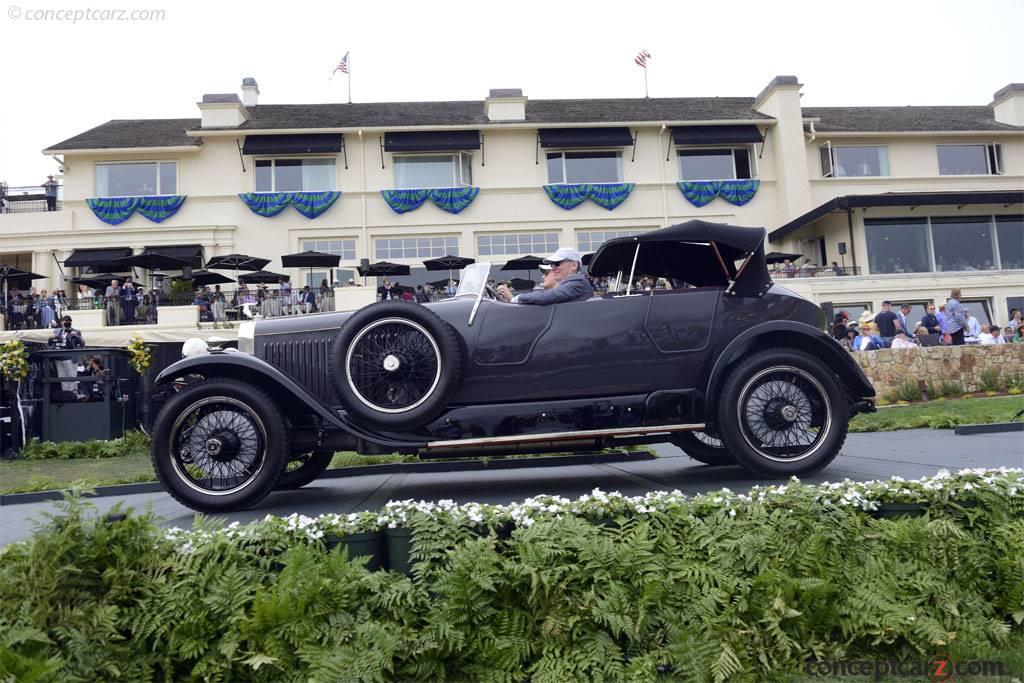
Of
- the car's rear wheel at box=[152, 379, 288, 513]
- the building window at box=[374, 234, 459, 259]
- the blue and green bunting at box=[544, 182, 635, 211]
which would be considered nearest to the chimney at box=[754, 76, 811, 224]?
the blue and green bunting at box=[544, 182, 635, 211]

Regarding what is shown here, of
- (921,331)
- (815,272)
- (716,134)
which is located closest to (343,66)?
(716,134)

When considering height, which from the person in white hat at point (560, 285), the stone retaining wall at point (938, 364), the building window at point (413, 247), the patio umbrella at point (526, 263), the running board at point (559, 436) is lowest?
the running board at point (559, 436)

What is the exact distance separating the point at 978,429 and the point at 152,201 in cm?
2791

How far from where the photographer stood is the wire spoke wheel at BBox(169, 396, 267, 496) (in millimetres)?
4434

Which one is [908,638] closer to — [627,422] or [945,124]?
[627,422]

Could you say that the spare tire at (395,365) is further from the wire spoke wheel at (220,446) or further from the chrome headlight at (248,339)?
the chrome headlight at (248,339)

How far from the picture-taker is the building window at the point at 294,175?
2772 centimetres

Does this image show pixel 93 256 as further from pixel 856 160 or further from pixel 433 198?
pixel 856 160

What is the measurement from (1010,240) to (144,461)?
32161 mm

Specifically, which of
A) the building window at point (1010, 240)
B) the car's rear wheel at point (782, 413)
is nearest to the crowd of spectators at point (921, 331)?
the car's rear wheel at point (782, 413)

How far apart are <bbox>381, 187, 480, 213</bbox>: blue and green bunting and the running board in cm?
2376

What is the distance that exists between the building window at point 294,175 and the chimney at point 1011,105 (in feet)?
102

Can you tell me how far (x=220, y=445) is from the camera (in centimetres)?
441

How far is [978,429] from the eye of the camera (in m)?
7.98
